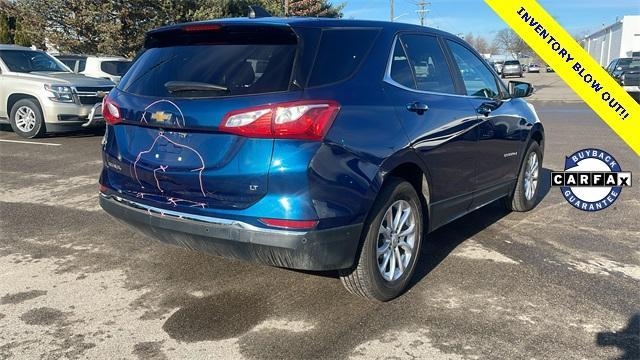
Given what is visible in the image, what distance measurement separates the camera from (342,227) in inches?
120

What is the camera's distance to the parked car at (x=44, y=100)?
1052cm

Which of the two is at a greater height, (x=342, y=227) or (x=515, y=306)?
(x=342, y=227)

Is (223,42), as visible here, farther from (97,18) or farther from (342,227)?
(97,18)

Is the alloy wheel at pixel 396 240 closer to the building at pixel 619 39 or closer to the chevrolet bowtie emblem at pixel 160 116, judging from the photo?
the chevrolet bowtie emblem at pixel 160 116

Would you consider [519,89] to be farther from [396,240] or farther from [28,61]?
[28,61]

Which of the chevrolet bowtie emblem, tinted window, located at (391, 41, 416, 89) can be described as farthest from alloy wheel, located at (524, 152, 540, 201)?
the chevrolet bowtie emblem

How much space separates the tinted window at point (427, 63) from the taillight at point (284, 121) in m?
1.14

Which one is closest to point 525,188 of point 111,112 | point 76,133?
point 111,112

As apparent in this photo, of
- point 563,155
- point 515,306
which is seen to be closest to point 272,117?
point 515,306

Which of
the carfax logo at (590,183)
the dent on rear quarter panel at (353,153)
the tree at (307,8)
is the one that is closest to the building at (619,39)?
the tree at (307,8)

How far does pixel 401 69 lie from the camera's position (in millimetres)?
3699

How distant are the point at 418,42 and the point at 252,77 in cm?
155

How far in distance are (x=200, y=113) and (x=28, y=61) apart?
10255 millimetres

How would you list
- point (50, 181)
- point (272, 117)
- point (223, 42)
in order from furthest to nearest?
point (50, 181) < point (223, 42) < point (272, 117)
